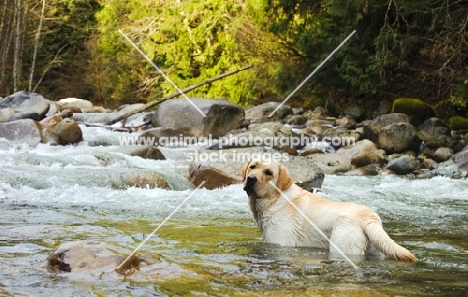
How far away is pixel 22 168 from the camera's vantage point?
12336 mm

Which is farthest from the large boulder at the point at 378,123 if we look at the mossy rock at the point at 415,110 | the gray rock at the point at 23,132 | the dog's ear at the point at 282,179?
the dog's ear at the point at 282,179

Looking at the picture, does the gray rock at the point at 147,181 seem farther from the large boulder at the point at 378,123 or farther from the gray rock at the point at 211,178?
the large boulder at the point at 378,123

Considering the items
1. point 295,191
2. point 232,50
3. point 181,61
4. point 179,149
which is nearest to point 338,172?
point 179,149

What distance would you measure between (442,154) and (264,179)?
468 inches

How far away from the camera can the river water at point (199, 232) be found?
4742mm

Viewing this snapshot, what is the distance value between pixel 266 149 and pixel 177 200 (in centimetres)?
340

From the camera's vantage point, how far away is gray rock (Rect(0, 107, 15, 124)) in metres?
20.5

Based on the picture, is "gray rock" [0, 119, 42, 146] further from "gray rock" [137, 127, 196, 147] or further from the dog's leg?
the dog's leg

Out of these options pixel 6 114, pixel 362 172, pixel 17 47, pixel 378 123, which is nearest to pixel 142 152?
pixel 362 172

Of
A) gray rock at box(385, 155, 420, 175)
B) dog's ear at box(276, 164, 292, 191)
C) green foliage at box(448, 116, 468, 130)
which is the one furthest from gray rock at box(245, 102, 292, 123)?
dog's ear at box(276, 164, 292, 191)

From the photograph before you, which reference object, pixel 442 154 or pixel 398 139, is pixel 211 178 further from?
pixel 398 139

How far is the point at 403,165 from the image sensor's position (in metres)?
16.3

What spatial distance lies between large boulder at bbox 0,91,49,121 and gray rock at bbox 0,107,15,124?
330 millimetres

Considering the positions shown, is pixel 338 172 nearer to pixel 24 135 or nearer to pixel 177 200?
pixel 177 200
